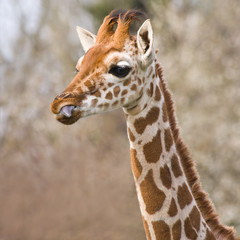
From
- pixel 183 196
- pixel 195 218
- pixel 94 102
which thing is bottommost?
pixel 195 218

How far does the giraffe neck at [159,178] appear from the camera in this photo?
4113mm

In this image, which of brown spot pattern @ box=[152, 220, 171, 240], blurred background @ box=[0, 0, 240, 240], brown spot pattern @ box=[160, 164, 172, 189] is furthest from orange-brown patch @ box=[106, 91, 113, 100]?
blurred background @ box=[0, 0, 240, 240]

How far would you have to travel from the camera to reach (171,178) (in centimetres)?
420

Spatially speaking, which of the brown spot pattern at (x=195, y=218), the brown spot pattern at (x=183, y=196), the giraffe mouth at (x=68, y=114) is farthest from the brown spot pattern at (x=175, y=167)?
the giraffe mouth at (x=68, y=114)

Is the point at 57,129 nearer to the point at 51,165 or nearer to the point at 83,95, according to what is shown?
the point at 51,165

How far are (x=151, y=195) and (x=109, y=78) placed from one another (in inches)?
39.7

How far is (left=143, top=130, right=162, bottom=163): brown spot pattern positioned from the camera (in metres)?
4.20

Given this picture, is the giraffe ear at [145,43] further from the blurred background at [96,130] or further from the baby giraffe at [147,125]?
the blurred background at [96,130]

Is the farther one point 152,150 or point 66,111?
point 152,150

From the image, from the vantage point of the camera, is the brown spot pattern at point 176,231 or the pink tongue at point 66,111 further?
the brown spot pattern at point 176,231

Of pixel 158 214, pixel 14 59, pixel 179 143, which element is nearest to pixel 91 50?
pixel 179 143

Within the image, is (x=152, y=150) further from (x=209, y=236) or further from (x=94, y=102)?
(x=209, y=236)

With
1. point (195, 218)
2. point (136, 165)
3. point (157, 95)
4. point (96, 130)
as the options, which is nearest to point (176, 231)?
point (195, 218)

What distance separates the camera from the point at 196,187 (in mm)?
4453
